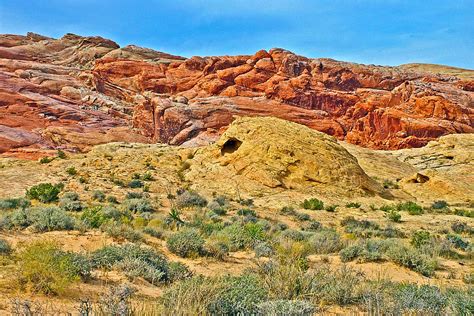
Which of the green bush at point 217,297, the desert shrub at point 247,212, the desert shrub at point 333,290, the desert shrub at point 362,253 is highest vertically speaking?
the green bush at point 217,297

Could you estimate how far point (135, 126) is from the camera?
179ft

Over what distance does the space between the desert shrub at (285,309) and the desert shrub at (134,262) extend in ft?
10.1

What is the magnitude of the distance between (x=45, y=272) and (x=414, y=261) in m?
8.18

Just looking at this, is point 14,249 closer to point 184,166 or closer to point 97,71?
point 184,166

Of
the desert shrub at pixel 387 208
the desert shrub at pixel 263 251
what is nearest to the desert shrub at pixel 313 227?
the desert shrub at pixel 263 251

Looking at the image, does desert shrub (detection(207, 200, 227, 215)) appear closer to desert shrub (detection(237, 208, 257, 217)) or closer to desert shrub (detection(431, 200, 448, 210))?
desert shrub (detection(237, 208, 257, 217))

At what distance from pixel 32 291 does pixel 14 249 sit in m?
2.94

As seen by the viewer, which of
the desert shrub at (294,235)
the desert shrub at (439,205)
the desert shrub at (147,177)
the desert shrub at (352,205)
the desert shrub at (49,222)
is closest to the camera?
the desert shrub at (49,222)

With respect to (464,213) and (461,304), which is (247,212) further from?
(461,304)

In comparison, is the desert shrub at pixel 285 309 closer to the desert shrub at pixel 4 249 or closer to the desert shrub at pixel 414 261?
the desert shrub at pixel 4 249

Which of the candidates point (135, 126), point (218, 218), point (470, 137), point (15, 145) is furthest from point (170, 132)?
point (218, 218)

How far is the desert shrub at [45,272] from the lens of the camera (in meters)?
5.89

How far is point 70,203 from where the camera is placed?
17.2 m

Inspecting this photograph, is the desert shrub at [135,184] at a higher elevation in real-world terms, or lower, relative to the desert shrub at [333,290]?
lower
